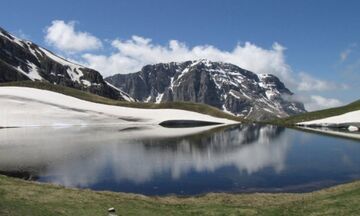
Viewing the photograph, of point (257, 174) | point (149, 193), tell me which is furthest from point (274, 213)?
point (257, 174)

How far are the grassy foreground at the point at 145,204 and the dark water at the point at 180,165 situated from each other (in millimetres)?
7342

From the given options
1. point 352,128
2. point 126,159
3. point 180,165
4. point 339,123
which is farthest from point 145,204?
point 339,123

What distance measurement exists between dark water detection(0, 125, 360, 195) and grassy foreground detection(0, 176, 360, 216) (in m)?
7.34

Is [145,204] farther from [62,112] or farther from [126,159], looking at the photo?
[62,112]

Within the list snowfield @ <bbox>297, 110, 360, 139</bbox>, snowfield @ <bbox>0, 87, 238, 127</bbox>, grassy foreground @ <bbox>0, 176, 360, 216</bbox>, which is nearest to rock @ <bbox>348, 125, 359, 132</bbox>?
snowfield @ <bbox>297, 110, 360, 139</bbox>

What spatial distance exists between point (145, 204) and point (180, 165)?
27316 mm

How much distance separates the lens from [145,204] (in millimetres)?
35750

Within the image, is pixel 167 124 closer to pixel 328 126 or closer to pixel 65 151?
pixel 328 126

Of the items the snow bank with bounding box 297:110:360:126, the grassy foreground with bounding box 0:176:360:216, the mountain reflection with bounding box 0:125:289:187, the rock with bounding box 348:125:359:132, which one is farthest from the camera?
the snow bank with bounding box 297:110:360:126

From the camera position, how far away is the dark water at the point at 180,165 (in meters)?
49.2

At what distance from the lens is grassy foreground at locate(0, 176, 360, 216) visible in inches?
1215

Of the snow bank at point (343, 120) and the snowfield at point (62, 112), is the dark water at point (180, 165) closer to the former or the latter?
the snowfield at point (62, 112)

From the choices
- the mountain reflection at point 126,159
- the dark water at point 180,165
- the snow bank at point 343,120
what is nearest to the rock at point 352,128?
the snow bank at point 343,120

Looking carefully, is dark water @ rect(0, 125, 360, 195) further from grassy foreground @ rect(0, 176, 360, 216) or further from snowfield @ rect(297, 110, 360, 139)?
snowfield @ rect(297, 110, 360, 139)
